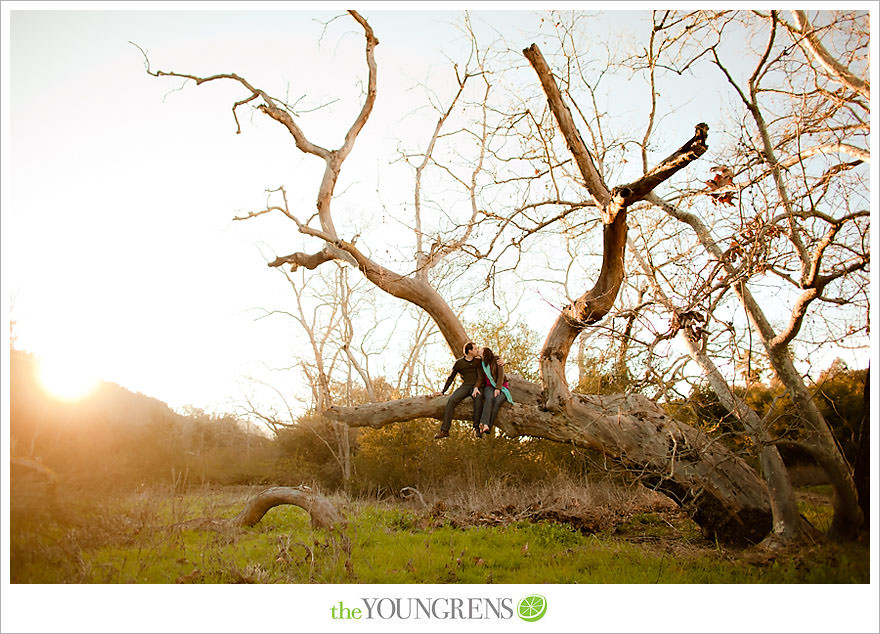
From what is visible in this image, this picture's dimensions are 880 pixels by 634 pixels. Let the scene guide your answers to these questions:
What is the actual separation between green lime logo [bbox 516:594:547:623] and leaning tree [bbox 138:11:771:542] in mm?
1468

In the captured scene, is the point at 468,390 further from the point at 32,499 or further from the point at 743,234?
the point at 32,499

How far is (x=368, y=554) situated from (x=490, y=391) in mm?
2099

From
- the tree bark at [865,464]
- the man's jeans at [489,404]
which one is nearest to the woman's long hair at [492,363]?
the man's jeans at [489,404]

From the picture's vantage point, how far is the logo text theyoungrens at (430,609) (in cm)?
419

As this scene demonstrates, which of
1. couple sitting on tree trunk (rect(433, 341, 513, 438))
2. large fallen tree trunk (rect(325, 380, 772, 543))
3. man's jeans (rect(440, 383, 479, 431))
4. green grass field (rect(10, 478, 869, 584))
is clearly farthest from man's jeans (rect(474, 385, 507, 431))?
green grass field (rect(10, 478, 869, 584))

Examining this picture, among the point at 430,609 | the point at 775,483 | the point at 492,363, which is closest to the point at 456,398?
the point at 492,363

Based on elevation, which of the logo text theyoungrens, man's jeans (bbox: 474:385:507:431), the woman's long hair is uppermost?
the woman's long hair

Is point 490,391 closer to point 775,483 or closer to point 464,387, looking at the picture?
point 464,387

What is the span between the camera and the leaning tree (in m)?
5.26

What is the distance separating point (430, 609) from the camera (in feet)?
13.9

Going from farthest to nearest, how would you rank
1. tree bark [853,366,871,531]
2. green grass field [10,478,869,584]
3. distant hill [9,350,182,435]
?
distant hill [9,350,182,435] < tree bark [853,366,871,531] < green grass field [10,478,869,584]

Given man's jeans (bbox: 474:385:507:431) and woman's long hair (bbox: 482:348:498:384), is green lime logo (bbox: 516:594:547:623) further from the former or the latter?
woman's long hair (bbox: 482:348:498:384)

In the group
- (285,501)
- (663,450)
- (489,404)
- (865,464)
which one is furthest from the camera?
(285,501)

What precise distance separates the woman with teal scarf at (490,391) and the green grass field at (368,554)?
1.30 meters
